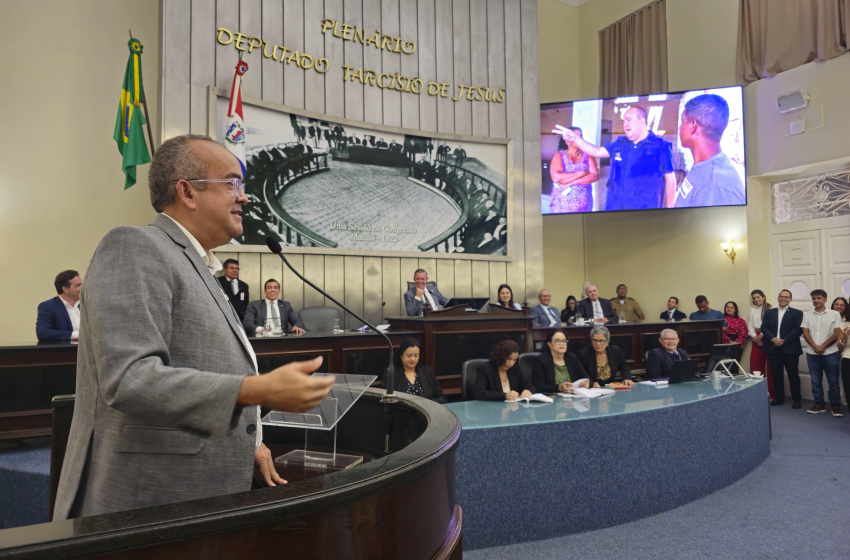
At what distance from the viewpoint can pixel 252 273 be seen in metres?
6.30

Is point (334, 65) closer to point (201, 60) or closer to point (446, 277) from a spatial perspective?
point (201, 60)

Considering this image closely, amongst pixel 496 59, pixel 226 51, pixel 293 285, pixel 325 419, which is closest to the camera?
pixel 325 419

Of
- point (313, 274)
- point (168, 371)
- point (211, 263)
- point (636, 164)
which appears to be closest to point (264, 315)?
point (313, 274)

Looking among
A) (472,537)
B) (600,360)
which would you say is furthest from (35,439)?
(600,360)

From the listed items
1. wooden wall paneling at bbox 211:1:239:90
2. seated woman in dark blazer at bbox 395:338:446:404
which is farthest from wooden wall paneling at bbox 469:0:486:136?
seated woman in dark blazer at bbox 395:338:446:404

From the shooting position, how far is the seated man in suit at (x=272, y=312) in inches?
231

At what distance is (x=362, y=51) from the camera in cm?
714

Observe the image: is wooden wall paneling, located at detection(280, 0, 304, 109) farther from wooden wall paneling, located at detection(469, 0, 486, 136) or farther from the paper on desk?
the paper on desk

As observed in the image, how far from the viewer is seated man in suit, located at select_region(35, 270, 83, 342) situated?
→ 14.0 ft

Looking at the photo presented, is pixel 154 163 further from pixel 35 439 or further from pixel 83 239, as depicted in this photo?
pixel 83 239

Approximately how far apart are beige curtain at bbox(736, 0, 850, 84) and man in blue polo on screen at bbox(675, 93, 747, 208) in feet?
2.22

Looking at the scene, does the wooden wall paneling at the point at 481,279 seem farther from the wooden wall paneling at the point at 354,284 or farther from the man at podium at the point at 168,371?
the man at podium at the point at 168,371

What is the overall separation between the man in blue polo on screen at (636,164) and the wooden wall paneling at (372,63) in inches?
119

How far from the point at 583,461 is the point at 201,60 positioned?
547 cm
